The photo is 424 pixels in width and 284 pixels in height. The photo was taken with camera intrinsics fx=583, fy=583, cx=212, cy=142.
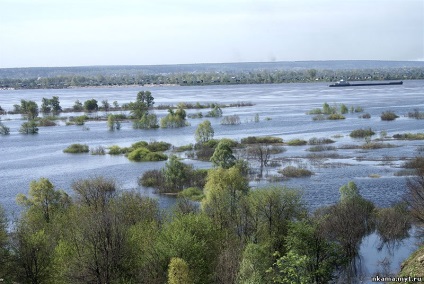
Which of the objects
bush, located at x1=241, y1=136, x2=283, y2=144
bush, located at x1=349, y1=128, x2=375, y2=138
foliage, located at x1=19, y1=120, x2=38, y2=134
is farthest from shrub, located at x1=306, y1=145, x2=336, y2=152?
foliage, located at x1=19, y1=120, x2=38, y2=134

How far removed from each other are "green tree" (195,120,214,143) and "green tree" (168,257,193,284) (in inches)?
1417

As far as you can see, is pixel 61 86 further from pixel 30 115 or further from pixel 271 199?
pixel 271 199

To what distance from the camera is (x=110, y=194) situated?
26.7 metres

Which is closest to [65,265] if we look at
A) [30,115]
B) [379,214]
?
[379,214]

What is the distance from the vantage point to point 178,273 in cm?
1580

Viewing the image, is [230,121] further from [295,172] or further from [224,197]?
[224,197]

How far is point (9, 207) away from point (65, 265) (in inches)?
677

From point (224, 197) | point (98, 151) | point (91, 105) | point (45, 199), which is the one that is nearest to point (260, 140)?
point (98, 151)

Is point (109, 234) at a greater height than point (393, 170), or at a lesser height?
greater

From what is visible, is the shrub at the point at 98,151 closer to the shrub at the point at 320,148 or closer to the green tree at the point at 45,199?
the shrub at the point at 320,148

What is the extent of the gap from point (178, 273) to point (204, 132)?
121 feet

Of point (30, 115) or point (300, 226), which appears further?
point (30, 115)

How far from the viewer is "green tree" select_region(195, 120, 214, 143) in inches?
2047

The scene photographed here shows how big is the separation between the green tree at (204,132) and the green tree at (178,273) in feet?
118
